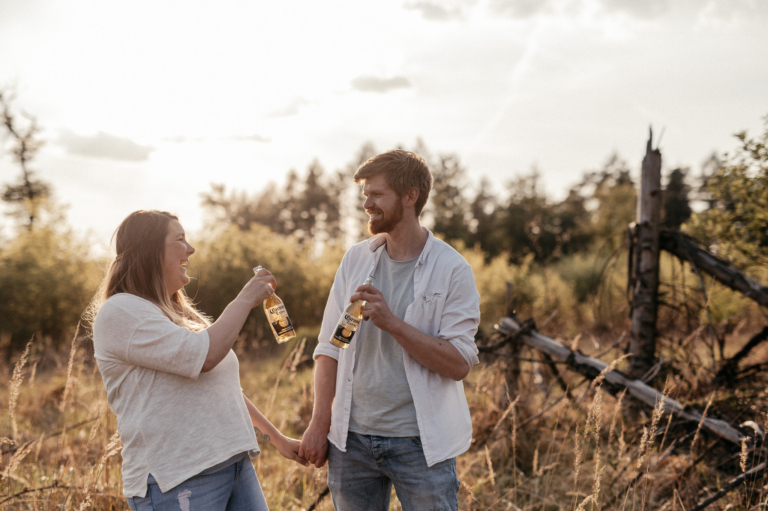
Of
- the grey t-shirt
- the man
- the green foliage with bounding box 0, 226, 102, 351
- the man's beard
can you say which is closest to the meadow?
the man

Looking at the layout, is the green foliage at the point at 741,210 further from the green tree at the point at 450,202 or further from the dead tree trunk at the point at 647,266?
the green tree at the point at 450,202

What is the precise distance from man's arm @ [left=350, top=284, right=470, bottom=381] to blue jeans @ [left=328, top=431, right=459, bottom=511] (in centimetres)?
34

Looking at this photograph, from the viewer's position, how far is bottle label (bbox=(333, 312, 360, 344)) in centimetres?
206

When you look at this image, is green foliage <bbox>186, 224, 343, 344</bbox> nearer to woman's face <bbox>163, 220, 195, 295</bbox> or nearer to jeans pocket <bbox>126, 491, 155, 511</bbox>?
woman's face <bbox>163, 220, 195, 295</bbox>

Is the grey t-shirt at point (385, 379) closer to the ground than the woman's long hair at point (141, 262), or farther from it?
closer to the ground

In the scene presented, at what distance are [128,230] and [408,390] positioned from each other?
4.16 ft

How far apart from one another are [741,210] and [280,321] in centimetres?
399

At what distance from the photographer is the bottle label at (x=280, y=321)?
2174 millimetres

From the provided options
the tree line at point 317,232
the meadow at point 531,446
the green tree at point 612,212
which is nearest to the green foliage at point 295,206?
the tree line at point 317,232

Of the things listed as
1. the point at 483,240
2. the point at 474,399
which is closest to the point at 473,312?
the point at 474,399

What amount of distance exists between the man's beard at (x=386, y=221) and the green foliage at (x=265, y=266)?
29.9 ft

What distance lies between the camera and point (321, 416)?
2.18 metres

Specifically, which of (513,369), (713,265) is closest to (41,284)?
(513,369)

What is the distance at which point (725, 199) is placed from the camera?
431cm
